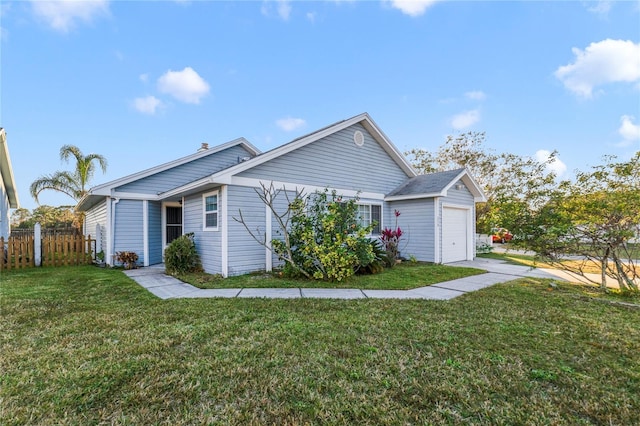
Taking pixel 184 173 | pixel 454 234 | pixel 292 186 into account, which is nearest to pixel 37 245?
pixel 184 173

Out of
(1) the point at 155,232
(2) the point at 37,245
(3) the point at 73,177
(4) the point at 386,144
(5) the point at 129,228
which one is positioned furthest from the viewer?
(3) the point at 73,177

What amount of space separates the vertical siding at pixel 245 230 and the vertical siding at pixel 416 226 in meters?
5.65

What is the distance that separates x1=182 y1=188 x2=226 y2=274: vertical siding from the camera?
25.8 feet

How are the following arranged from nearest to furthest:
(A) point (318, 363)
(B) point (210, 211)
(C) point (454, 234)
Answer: (A) point (318, 363)
(B) point (210, 211)
(C) point (454, 234)

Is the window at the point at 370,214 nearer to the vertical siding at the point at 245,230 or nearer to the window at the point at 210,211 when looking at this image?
the vertical siding at the point at 245,230

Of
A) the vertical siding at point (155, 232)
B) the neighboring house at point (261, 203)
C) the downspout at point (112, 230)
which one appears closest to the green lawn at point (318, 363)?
the neighboring house at point (261, 203)

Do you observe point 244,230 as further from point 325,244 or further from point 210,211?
point 325,244

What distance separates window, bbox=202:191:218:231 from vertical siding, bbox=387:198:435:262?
675 cm

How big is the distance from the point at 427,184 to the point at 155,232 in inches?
420

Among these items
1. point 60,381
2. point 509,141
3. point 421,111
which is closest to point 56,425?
point 60,381

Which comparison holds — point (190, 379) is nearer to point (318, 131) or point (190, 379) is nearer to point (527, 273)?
point (318, 131)

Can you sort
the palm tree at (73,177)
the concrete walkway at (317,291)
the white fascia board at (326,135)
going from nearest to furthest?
the concrete walkway at (317,291)
the white fascia board at (326,135)
the palm tree at (73,177)

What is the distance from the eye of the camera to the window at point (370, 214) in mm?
10859

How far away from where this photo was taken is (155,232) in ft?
35.8
